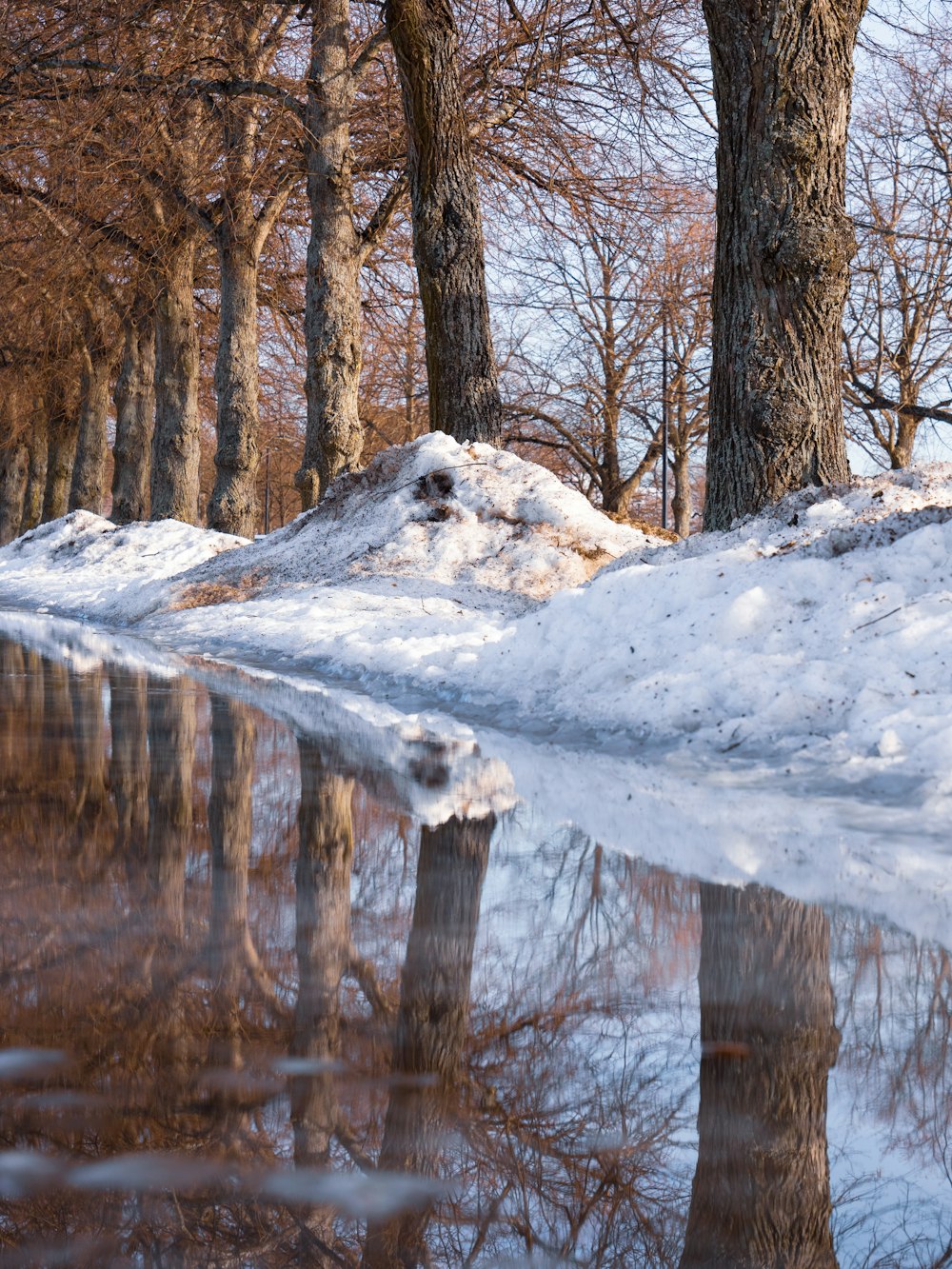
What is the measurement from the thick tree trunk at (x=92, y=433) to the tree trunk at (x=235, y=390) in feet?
36.5

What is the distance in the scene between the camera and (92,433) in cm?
2970

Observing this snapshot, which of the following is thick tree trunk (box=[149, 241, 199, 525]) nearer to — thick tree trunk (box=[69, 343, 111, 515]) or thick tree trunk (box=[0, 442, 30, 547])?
thick tree trunk (box=[69, 343, 111, 515])

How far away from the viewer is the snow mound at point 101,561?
15727mm

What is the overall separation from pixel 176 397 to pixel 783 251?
50.3ft

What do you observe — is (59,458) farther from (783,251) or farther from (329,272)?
(783,251)

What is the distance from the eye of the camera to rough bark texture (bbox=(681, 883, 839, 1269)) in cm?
147

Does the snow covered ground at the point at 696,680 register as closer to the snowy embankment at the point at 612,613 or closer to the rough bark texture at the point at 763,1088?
the snowy embankment at the point at 612,613

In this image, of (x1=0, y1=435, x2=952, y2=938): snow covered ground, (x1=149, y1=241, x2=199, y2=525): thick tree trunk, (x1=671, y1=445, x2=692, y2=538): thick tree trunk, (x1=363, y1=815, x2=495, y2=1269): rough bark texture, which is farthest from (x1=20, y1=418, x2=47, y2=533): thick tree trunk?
(x1=363, y1=815, x2=495, y2=1269): rough bark texture

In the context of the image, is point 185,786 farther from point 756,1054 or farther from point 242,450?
point 242,450

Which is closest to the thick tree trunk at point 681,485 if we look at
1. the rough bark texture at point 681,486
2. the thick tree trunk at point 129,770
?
the rough bark texture at point 681,486

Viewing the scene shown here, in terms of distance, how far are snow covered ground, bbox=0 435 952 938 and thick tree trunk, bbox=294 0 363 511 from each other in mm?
4518

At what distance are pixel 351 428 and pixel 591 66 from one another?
5.21 metres

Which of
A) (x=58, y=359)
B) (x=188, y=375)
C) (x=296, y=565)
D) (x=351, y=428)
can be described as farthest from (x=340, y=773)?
(x=58, y=359)

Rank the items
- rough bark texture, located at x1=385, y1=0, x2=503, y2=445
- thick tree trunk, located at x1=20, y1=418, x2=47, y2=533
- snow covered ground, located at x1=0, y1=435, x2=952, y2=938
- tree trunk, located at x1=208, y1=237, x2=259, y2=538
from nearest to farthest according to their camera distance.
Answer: snow covered ground, located at x1=0, y1=435, x2=952, y2=938, rough bark texture, located at x1=385, y1=0, x2=503, y2=445, tree trunk, located at x1=208, y1=237, x2=259, y2=538, thick tree trunk, located at x1=20, y1=418, x2=47, y2=533
